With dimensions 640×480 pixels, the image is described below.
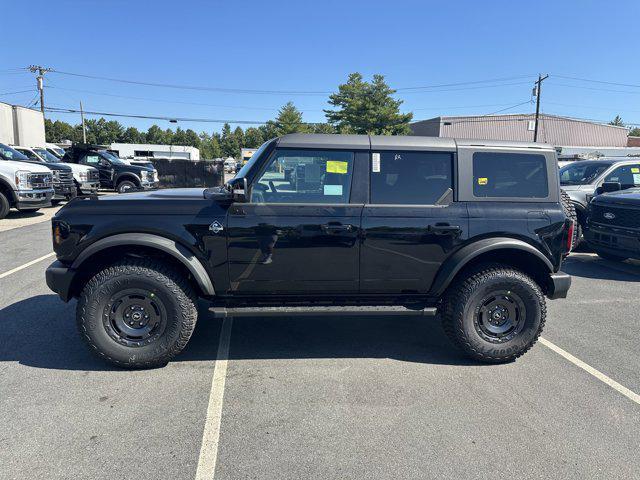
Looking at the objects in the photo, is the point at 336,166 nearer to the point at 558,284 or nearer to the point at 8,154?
the point at 558,284

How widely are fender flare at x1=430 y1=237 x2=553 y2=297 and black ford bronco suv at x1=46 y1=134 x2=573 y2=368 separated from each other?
11 mm

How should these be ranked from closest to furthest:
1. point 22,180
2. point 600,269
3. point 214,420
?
point 214,420 → point 600,269 → point 22,180

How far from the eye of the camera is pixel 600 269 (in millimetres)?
7320

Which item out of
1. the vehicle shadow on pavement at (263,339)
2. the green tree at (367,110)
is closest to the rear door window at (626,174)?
the vehicle shadow on pavement at (263,339)

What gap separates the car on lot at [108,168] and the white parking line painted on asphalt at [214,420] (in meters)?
15.9

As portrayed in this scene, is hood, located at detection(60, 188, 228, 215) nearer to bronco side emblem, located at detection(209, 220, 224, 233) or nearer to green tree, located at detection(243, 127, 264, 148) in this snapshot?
bronco side emblem, located at detection(209, 220, 224, 233)

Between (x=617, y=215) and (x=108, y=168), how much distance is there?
1797cm

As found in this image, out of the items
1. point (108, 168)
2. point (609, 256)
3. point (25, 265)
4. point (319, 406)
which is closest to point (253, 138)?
point (108, 168)

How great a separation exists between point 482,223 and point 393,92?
172 ft

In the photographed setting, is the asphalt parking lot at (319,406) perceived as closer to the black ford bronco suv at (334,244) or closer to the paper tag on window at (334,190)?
the black ford bronco suv at (334,244)

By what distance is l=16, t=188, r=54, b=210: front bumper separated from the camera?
430 inches

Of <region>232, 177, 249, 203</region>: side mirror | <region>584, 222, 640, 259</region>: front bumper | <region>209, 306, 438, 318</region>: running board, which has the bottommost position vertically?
<region>209, 306, 438, 318</region>: running board

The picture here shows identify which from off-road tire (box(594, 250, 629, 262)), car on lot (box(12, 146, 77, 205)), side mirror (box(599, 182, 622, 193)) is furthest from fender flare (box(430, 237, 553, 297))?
car on lot (box(12, 146, 77, 205))

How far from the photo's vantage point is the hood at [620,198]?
684cm
